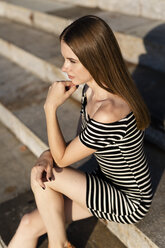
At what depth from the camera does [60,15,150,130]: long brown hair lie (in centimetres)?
217

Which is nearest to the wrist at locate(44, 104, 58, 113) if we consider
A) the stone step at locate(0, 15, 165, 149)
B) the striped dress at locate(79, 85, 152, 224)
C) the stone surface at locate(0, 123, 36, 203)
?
the striped dress at locate(79, 85, 152, 224)

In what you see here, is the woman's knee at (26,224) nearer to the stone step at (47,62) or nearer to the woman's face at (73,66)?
the woman's face at (73,66)

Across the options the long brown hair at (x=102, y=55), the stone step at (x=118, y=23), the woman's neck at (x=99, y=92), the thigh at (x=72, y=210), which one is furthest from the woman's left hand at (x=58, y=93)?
the stone step at (x=118, y=23)

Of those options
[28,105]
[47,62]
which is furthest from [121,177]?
[47,62]

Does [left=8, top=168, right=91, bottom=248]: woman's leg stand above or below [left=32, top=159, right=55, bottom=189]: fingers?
below

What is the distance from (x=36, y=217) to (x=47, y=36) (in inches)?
152

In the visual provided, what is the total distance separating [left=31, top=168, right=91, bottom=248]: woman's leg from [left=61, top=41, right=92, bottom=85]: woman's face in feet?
2.16

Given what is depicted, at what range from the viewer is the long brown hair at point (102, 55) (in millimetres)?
2168

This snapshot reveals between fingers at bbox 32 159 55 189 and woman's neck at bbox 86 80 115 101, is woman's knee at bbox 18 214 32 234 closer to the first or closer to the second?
fingers at bbox 32 159 55 189

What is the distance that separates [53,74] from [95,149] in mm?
2650

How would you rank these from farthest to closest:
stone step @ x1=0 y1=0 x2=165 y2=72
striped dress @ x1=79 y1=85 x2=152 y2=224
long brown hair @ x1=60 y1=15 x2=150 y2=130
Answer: stone step @ x1=0 y1=0 x2=165 y2=72 < striped dress @ x1=79 y1=85 x2=152 y2=224 < long brown hair @ x1=60 y1=15 x2=150 y2=130

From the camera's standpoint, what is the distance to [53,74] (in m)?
4.80

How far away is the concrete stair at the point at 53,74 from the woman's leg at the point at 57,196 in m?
0.46

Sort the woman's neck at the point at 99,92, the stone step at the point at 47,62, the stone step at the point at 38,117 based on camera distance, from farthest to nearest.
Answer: the stone step at the point at 47,62 < the stone step at the point at 38,117 < the woman's neck at the point at 99,92
